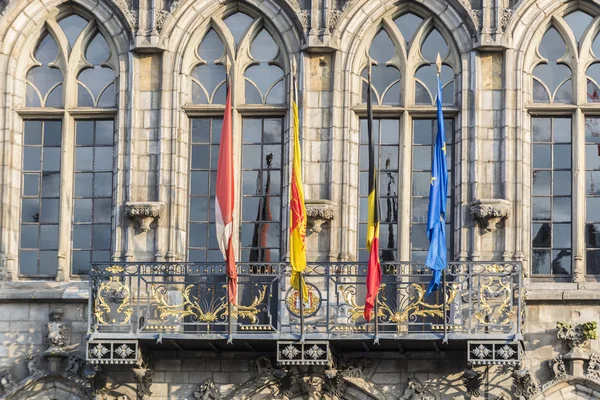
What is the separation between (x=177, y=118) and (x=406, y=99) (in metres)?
3.52

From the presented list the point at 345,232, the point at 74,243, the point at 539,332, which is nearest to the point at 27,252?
the point at 74,243

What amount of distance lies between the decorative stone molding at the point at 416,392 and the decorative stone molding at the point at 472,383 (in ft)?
1.79

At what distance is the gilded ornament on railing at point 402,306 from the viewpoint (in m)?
27.4

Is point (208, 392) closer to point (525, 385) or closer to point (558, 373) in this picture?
point (525, 385)

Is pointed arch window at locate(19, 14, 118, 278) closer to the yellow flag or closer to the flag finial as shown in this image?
the flag finial

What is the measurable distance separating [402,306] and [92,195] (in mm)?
5191

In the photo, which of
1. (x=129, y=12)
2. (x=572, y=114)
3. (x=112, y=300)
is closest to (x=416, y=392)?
(x=112, y=300)

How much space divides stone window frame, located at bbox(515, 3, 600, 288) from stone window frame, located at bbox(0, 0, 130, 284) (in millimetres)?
6130

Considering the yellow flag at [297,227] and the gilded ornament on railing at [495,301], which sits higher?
the yellow flag at [297,227]

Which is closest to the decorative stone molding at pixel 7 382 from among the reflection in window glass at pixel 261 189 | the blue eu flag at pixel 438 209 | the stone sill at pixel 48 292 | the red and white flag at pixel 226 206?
the stone sill at pixel 48 292

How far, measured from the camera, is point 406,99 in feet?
95.7

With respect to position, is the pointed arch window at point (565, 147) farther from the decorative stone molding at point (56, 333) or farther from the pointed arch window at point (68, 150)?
the decorative stone molding at point (56, 333)

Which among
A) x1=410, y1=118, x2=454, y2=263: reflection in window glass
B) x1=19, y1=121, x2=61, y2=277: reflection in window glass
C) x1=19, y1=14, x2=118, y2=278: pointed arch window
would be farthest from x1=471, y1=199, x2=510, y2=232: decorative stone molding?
x1=19, y1=121, x2=61, y2=277: reflection in window glass

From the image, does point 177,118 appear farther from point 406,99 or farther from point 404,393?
point 404,393
